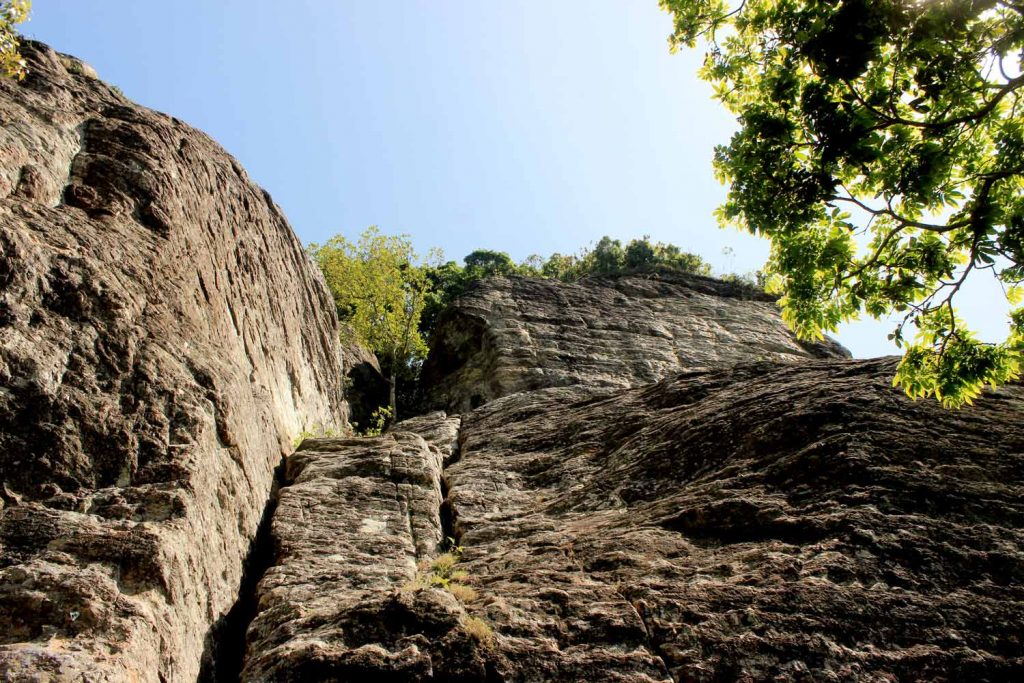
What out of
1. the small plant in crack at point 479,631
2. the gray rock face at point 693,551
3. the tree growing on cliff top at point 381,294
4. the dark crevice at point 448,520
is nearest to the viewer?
the gray rock face at point 693,551

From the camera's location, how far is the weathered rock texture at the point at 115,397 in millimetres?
6504

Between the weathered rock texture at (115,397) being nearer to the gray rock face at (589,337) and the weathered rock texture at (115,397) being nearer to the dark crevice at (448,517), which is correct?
the dark crevice at (448,517)

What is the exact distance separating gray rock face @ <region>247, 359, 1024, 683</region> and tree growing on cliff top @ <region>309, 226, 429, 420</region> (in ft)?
59.3

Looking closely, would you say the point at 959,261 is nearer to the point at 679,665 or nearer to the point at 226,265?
the point at 679,665

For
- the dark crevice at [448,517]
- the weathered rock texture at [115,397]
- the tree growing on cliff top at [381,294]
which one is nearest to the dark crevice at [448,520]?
the dark crevice at [448,517]

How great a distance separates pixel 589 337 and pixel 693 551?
16268 mm

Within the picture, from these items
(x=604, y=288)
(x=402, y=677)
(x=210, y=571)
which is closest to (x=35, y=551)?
(x=210, y=571)

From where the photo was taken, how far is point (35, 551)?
22.0ft

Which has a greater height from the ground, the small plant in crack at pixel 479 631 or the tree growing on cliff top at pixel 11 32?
the tree growing on cliff top at pixel 11 32

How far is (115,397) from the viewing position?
324 inches

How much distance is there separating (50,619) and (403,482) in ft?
19.1

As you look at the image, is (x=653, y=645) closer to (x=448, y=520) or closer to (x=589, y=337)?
(x=448, y=520)

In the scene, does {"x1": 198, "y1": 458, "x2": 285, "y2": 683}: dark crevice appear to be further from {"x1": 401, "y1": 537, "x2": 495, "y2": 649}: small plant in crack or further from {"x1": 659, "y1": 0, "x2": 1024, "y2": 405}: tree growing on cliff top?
{"x1": 659, "y1": 0, "x2": 1024, "y2": 405}: tree growing on cliff top

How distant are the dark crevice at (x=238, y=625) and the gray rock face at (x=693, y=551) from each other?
0.94ft
